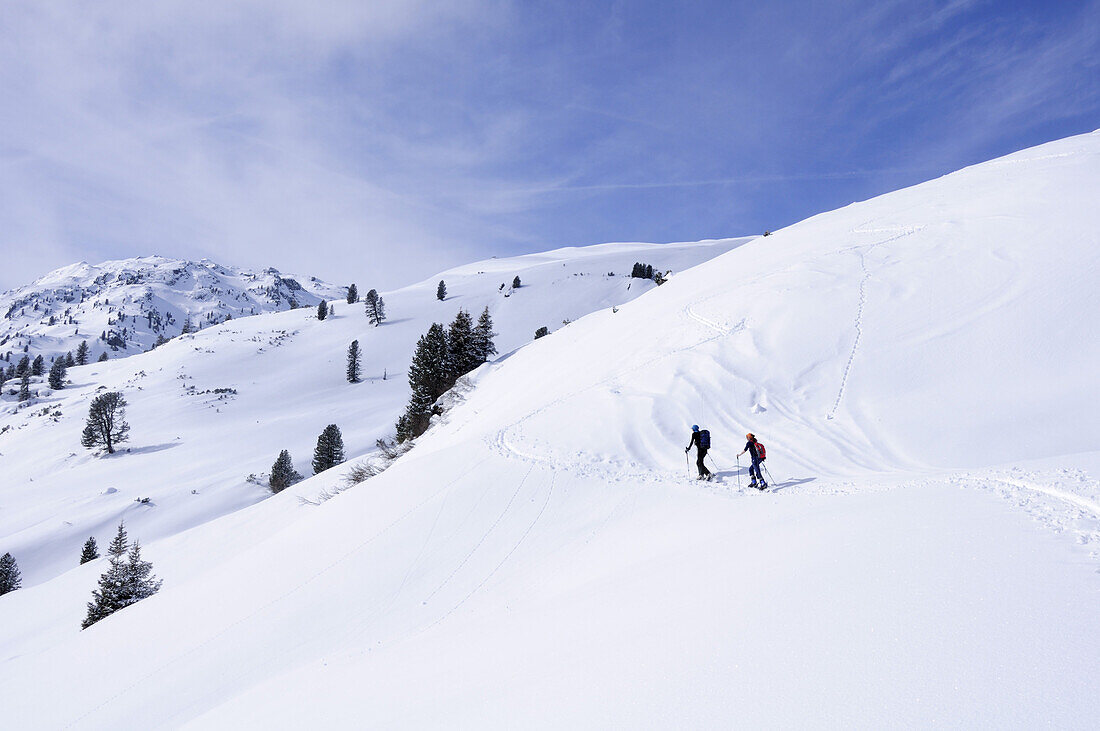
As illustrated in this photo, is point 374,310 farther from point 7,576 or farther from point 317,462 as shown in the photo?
point 7,576

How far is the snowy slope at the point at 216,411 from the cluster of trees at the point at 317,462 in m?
2.03

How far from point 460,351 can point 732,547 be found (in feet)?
124

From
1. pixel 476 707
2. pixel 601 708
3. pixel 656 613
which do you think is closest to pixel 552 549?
pixel 656 613

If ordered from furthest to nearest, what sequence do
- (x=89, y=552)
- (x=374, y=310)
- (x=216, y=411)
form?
(x=374, y=310) < (x=216, y=411) < (x=89, y=552)

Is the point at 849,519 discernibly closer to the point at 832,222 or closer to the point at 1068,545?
the point at 1068,545

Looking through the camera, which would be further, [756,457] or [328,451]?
[328,451]

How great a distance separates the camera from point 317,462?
152 feet

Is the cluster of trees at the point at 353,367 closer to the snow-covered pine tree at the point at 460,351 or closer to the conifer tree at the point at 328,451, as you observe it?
the conifer tree at the point at 328,451

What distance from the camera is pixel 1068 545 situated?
5145 millimetres

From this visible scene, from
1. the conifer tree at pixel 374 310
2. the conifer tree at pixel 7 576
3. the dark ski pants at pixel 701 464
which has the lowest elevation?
the conifer tree at pixel 7 576

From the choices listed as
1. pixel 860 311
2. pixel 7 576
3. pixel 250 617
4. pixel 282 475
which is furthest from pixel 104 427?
pixel 860 311

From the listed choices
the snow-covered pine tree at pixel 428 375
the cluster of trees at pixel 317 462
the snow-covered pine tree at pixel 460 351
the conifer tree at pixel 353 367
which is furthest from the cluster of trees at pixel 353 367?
the snow-covered pine tree at pixel 460 351

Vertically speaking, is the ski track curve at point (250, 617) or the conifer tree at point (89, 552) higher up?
the ski track curve at point (250, 617)

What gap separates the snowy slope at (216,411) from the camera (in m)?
43.9
